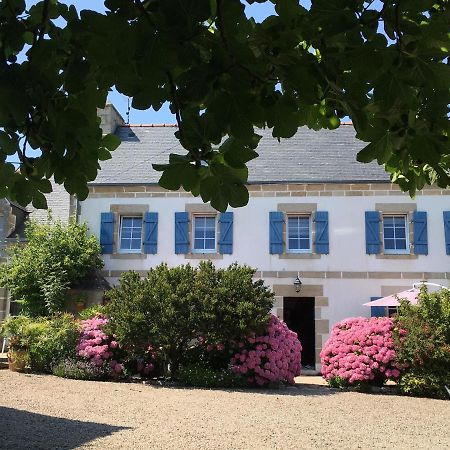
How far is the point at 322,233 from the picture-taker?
1501 cm

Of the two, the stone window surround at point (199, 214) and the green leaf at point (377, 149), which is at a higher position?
the stone window surround at point (199, 214)

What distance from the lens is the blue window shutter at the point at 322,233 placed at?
14.9 meters

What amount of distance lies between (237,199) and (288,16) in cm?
65

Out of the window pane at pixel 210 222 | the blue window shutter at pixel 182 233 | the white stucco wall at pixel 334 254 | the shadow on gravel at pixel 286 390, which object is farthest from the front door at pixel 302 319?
the shadow on gravel at pixel 286 390

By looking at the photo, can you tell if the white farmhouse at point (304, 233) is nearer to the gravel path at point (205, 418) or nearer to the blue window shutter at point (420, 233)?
the blue window shutter at point (420, 233)

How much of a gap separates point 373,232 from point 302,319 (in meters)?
2.91

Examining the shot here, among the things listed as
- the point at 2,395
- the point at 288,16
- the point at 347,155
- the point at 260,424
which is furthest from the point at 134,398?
the point at 347,155

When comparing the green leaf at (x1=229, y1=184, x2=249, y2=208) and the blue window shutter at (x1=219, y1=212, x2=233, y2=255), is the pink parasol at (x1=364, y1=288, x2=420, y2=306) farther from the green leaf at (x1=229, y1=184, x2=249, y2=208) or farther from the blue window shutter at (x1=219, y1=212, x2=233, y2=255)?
the green leaf at (x1=229, y1=184, x2=249, y2=208)

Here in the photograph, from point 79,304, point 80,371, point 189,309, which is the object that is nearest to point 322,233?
point 189,309

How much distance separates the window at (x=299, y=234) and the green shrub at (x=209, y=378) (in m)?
5.01

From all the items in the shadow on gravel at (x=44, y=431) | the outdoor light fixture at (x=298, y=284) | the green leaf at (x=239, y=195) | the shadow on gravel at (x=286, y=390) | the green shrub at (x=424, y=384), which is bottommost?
the shadow on gravel at (x=44, y=431)

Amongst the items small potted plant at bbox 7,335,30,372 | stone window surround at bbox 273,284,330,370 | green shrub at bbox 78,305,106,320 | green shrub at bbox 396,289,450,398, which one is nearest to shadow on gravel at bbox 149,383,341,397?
green shrub at bbox 396,289,450,398

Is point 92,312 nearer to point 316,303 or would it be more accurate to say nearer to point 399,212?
point 316,303

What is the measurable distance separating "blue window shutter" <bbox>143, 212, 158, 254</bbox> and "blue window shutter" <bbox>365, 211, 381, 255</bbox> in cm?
534
